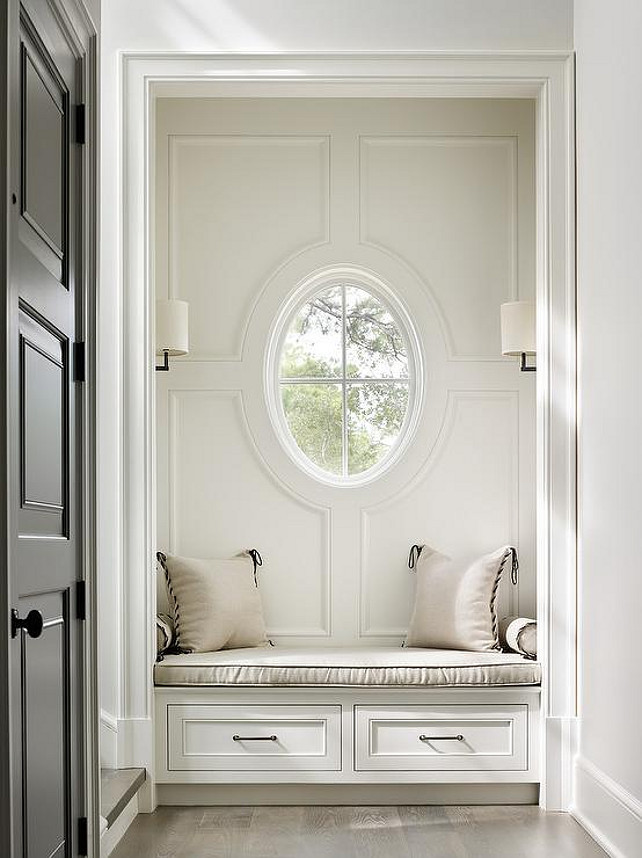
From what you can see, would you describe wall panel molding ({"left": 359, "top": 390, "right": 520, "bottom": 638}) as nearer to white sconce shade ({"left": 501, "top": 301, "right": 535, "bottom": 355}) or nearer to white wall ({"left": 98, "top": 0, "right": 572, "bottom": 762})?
white sconce shade ({"left": 501, "top": 301, "right": 535, "bottom": 355})

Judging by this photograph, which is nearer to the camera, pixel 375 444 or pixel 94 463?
pixel 94 463

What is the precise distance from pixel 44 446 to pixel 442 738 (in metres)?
2.22

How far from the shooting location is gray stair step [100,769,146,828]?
3.50 m

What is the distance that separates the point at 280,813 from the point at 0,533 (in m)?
2.33

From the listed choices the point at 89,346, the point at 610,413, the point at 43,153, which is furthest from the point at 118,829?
the point at 43,153

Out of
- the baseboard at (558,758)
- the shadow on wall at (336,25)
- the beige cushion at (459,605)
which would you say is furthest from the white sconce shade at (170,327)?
the baseboard at (558,758)

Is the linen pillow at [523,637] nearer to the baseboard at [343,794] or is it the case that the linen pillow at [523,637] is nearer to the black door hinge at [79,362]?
the baseboard at [343,794]

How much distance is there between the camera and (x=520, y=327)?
4.54m

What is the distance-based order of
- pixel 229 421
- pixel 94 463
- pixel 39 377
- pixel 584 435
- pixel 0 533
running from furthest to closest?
pixel 229 421, pixel 584 435, pixel 94 463, pixel 39 377, pixel 0 533

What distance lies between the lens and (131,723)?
13.3ft

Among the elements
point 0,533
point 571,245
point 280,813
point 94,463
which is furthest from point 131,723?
point 571,245

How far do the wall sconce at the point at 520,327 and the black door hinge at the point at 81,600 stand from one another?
2.29m

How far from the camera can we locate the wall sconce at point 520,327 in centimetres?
453

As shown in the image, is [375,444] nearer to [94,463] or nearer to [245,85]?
[245,85]
